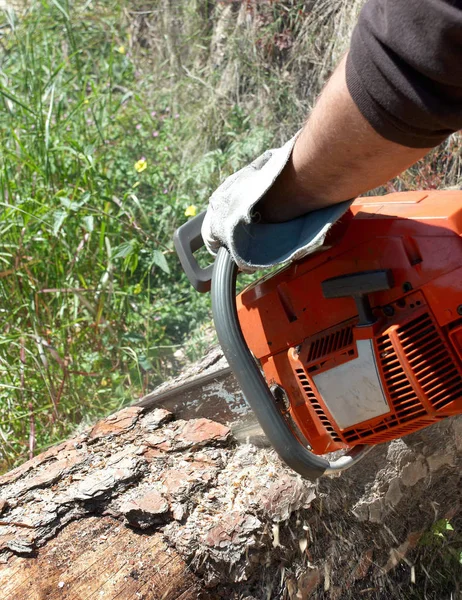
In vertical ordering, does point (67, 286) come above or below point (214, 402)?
above

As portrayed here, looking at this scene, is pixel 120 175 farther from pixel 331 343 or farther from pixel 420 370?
pixel 420 370

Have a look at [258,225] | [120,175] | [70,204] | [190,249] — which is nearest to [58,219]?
[70,204]

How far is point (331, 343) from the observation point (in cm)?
182

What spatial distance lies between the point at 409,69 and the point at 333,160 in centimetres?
33

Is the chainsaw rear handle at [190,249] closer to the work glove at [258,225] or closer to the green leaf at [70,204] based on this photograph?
the work glove at [258,225]

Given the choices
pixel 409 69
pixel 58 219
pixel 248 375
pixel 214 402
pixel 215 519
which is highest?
pixel 58 219

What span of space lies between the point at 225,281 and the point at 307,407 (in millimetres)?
504

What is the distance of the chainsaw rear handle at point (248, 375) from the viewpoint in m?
1.63

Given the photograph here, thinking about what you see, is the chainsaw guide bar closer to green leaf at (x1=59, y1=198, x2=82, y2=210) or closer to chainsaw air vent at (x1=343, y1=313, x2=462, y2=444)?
chainsaw air vent at (x1=343, y1=313, x2=462, y2=444)

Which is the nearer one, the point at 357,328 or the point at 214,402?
the point at 357,328

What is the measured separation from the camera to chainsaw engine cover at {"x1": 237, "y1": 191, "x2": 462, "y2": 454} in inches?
63.9

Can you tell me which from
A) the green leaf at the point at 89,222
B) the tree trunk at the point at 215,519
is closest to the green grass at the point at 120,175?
the green leaf at the point at 89,222

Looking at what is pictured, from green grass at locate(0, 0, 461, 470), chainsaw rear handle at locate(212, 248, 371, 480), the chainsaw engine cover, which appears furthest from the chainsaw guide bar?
green grass at locate(0, 0, 461, 470)

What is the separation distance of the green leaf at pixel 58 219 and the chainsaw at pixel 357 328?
1.40 meters
